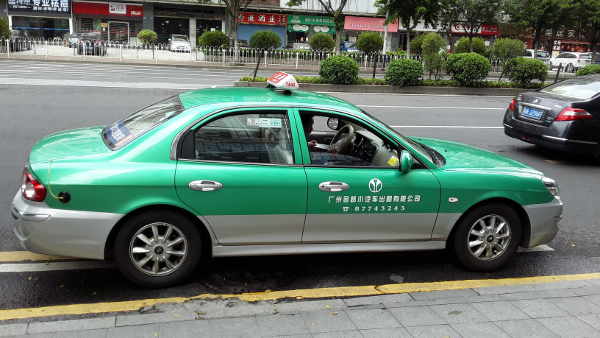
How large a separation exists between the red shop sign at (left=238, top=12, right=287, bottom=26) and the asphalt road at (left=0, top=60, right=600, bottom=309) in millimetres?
32667

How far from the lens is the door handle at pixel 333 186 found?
3839mm

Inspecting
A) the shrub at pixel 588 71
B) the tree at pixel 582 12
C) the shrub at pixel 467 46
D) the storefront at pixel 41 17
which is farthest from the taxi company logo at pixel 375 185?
the storefront at pixel 41 17

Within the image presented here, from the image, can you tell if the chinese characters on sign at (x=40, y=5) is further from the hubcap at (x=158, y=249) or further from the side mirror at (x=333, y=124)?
the hubcap at (x=158, y=249)

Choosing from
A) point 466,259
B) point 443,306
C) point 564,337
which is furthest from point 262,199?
point 564,337

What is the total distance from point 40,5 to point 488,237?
45.4 m

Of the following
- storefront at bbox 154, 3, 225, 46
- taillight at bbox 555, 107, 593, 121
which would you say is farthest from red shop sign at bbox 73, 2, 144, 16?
taillight at bbox 555, 107, 593, 121

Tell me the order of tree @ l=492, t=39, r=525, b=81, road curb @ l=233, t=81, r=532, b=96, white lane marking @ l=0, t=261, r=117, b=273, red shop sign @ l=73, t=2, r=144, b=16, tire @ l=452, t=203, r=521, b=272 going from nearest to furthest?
white lane marking @ l=0, t=261, r=117, b=273 → tire @ l=452, t=203, r=521, b=272 → road curb @ l=233, t=81, r=532, b=96 → tree @ l=492, t=39, r=525, b=81 → red shop sign @ l=73, t=2, r=144, b=16

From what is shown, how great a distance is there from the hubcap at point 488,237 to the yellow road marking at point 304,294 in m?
0.23

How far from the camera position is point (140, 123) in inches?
162

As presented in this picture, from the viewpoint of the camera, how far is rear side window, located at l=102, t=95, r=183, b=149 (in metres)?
3.89

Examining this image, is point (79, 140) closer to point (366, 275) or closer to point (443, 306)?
point (366, 275)

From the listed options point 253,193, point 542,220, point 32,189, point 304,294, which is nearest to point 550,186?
point 542,220

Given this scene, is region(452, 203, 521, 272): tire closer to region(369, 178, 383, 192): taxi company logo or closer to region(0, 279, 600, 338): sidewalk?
region(0, 279, 600, 338): sidewalk

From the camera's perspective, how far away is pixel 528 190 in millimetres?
4262
